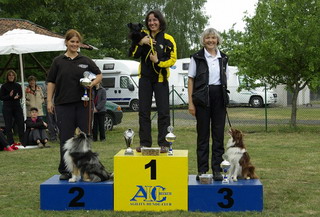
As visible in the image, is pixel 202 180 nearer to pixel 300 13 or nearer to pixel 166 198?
pixel 166 198

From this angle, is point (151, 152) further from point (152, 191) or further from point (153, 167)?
point (152, 191)

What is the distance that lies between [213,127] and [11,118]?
750 cm

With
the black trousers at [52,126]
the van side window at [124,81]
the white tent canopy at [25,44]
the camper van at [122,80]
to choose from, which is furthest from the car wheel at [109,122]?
the van side window at [124,81]

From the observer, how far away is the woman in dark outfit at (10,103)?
12.0m

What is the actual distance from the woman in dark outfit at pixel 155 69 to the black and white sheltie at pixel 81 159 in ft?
1.81

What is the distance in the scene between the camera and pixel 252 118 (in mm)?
18703

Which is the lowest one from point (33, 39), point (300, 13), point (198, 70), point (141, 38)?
point (198, 70)

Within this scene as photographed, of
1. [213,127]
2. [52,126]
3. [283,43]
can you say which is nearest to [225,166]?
[213,127]

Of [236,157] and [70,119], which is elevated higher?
[70,119]

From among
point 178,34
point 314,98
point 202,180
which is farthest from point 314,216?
point 178,34

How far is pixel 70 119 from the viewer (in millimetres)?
6035

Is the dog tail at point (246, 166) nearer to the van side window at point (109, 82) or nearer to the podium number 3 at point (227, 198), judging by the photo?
the podium number 3 at point (227, 198)

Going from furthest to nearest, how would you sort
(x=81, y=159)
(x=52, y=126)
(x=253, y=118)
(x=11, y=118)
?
(x=253, y=118) < (x=52, y=126) < (x=11, y=118) < (x=81, y=159)

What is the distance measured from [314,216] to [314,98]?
81.5 feet
